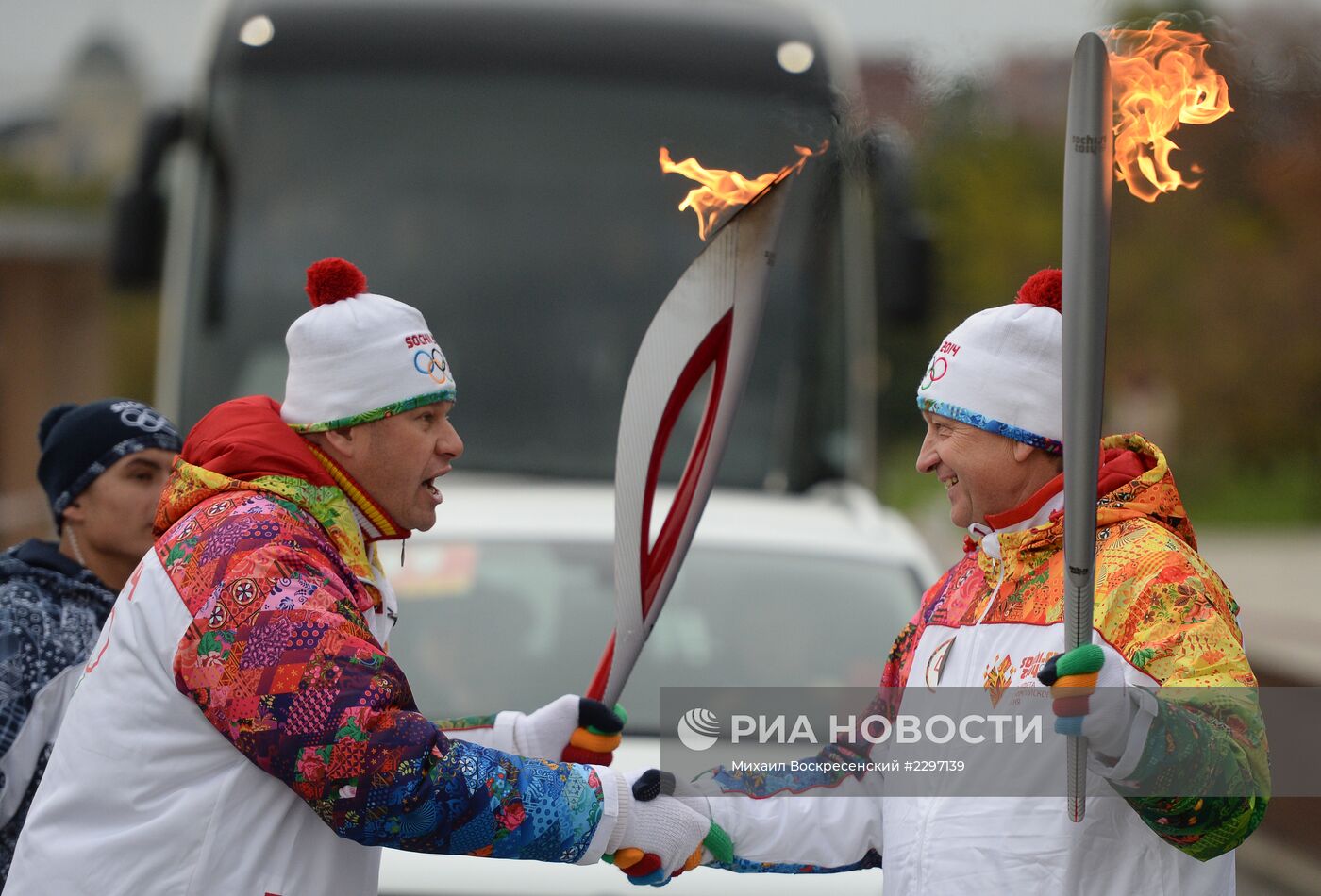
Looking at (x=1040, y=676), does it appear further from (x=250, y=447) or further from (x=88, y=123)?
(x=88, y=123)

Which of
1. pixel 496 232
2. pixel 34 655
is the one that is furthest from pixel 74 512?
pixel 496 232

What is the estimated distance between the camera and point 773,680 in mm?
3695

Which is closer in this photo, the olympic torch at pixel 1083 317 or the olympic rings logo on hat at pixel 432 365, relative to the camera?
the olympic torch at pixel 1083 317

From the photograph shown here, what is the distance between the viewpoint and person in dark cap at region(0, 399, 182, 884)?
8.55 feet

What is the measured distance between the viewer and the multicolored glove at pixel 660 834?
2.44 meters

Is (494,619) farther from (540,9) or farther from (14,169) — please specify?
(14,169)

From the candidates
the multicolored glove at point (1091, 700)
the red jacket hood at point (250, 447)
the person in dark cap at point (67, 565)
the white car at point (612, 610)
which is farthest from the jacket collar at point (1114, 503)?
the person in dark cap at point (67, 565)

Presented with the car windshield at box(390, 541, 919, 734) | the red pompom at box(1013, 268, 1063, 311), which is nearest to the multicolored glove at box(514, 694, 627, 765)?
the car windshield at box(390, 541, 919, 734)

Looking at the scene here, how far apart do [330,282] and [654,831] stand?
94 cm

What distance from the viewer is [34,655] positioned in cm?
263

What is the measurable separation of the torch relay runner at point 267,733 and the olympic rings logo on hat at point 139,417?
A: 0.56 meters

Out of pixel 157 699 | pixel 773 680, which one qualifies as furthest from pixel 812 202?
pixel 157 699

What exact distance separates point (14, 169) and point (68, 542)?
18640mm

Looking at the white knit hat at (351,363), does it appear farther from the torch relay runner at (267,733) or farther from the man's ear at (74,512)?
the man's ear at (74,512)
